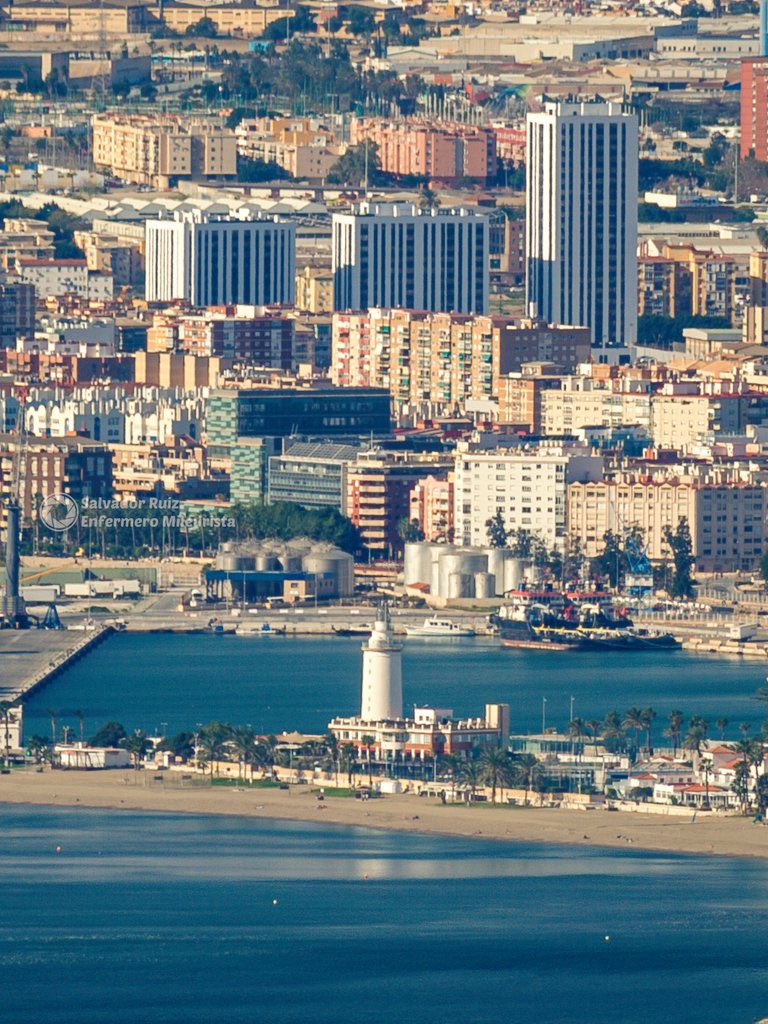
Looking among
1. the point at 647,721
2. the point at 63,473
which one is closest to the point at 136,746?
the point at 647,721

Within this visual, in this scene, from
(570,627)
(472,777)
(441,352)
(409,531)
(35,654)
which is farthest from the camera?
(441,352)

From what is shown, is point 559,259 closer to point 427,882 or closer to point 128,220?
point 128,220

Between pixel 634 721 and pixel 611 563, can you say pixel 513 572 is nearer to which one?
pixel 611 563

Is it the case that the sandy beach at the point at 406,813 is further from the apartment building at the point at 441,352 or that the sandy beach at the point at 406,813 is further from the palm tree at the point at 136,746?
the apartment building at the point at 441,352

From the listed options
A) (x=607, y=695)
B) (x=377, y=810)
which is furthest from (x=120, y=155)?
(x=377, y=810)

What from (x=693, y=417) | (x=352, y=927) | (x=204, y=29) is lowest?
(x=352, y=927)

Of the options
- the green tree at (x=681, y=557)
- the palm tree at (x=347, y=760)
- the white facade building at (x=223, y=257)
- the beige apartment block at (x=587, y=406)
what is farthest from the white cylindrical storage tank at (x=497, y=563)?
the white facade building at (x=223, y=257)
